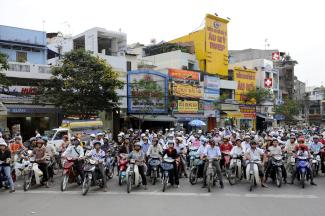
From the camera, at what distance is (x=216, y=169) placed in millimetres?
12117

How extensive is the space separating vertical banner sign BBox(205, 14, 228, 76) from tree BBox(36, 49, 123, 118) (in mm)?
18410

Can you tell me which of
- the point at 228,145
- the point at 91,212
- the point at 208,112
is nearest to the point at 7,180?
the point at 91,212

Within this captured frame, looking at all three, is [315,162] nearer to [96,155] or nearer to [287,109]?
[96,155]

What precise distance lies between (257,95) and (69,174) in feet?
122

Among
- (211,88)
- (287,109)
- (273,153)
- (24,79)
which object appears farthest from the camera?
(287,109)

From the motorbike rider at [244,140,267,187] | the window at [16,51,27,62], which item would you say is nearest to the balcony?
the window at [16,51,27,62]

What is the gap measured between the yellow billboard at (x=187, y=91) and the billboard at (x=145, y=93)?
1.78 metres

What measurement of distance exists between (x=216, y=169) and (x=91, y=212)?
4753mm

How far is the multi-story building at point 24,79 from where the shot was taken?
26938 mm

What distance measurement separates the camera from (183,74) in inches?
1470

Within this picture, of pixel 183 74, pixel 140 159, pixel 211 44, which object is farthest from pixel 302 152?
pixel 211 44

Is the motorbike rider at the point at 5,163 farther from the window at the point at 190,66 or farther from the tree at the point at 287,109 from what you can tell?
the tree at the point at 287,109

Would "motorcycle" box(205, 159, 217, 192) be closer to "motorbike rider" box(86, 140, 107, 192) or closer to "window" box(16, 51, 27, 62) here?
"motorbike rider" box(86, 140, 107, 192)

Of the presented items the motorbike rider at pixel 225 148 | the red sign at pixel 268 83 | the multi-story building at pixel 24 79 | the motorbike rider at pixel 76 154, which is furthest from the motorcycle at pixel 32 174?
the red sign at pixel 268 83
